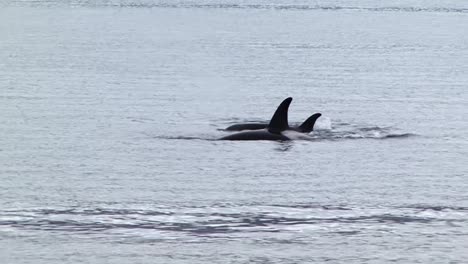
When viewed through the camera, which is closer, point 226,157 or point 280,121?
point 226,157

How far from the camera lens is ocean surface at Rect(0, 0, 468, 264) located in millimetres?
17125

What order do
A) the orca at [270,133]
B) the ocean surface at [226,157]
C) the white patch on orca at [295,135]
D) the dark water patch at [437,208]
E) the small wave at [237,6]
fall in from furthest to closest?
1. the small wave at [237,6]
2. the white patch on orca at [295,135]
3. the orca at [270,133]
4. the dark water patch at [437,208]
5. the ocean surface at [226,157]

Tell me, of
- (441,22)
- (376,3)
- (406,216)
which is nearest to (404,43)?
(441,22)

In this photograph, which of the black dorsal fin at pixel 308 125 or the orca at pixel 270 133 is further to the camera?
the black dorsal fin at pixel 308 125

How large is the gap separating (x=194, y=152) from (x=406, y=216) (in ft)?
19.1

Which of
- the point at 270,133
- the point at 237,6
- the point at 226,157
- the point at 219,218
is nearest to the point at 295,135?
the point at 270,133

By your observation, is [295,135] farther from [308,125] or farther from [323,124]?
[323,124]

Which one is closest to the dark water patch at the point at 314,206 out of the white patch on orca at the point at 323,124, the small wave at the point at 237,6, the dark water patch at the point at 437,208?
the dark water patch at the point at 437,208

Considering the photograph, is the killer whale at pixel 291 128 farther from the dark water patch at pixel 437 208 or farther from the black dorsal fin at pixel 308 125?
the dark water patch at pixel 437 208

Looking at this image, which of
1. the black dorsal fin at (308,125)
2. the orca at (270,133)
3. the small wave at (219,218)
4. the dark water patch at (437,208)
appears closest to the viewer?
the small wave at (219,218)

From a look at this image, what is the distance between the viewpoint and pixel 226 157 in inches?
910

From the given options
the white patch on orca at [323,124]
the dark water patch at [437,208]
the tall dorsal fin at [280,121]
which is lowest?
the dark water patch at [437,208]

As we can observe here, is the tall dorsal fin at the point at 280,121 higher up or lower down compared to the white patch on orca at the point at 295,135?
higher up

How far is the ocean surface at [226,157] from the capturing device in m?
17.1
